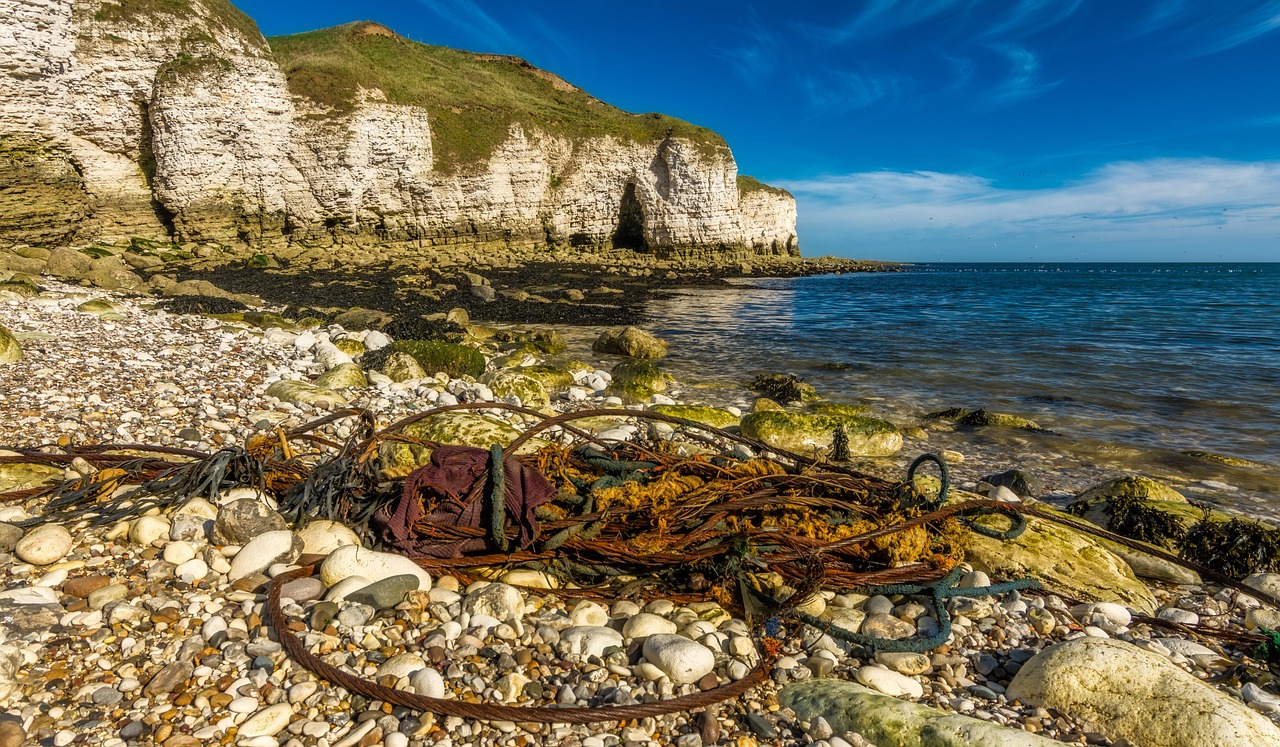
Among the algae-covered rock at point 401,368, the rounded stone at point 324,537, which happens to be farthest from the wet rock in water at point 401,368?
the rounded stone at point 324,537

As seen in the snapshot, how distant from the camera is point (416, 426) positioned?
16.4ft

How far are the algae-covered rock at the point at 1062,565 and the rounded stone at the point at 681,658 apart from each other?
6.85ft

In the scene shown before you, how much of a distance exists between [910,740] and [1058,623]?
4.93 ft

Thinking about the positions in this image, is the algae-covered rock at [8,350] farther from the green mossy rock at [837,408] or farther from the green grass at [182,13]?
the green grass at [182,13]

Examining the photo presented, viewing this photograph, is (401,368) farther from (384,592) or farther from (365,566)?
(384,592)

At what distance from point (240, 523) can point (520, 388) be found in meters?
4.73

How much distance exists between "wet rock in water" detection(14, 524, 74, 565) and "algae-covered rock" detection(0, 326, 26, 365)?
210 inches

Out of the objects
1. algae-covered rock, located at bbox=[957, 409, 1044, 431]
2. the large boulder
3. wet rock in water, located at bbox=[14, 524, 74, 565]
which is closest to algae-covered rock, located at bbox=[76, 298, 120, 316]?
wet rock in water, located at bbox=[14, 524, 74, 565]

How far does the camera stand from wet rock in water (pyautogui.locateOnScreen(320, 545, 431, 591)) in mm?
2779

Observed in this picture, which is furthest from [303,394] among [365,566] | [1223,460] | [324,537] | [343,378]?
[1223,460]

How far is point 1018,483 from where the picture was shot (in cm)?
571

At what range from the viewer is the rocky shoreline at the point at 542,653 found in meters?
2.00

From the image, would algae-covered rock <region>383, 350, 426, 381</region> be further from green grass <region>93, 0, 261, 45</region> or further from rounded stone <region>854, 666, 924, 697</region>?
green grass <region>93, 0, 261, 45</region>

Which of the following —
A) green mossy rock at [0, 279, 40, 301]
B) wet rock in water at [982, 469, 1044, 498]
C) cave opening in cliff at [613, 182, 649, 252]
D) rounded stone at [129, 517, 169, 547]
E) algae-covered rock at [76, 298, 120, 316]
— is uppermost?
cave opening in cliff at [613, 182, 649, 252]
